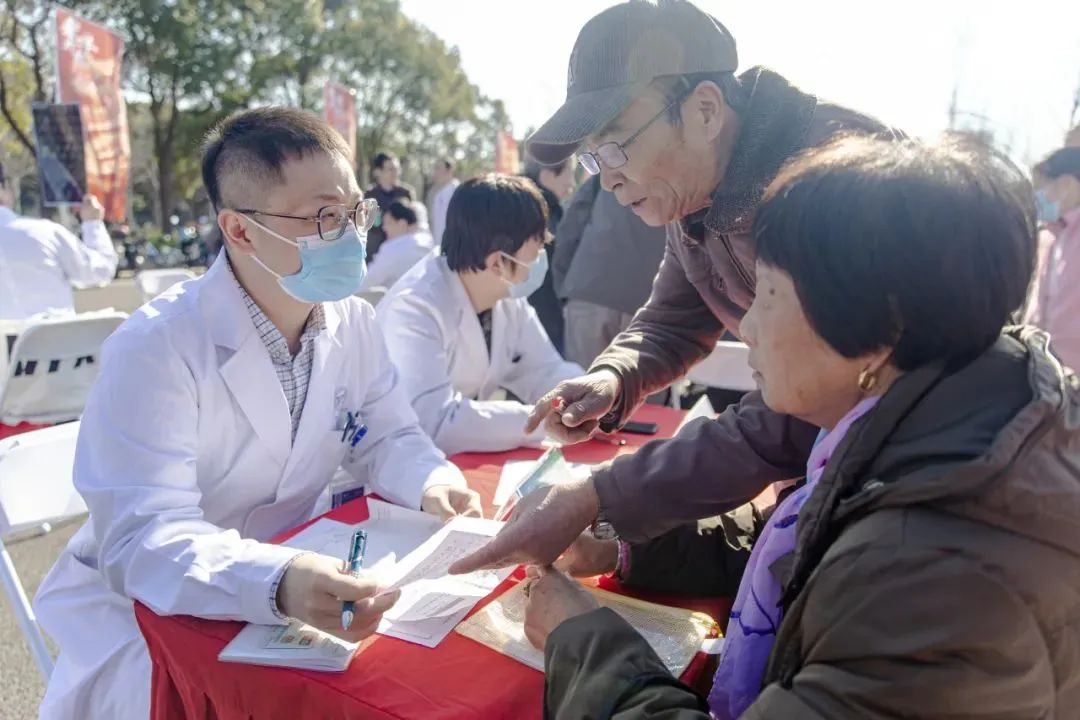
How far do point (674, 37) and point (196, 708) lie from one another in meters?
1.46

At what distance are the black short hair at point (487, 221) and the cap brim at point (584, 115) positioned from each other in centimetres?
108

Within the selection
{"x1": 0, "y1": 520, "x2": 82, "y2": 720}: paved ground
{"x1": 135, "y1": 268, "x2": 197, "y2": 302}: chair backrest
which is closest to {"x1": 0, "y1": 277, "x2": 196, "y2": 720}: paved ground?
{"x1": 0, "y1": 520, "x2": 82, "y2": 720}: paved ground

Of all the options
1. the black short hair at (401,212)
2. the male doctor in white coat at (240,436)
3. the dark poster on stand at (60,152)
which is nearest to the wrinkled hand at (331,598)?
the male doctor in white coat at (240,436)

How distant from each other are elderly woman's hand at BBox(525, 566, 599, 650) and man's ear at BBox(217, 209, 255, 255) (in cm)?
100

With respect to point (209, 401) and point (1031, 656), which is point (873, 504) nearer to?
point (1031, 656)

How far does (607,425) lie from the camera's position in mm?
1836

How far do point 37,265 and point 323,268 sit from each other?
156 inches

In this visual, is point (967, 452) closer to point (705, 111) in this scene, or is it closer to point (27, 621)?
point (705, 111)

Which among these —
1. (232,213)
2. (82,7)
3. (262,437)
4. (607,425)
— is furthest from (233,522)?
(82,7)

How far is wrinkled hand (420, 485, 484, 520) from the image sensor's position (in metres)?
1.60

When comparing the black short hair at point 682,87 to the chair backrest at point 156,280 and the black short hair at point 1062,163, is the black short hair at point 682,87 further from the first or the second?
the chair backrest at point 156,280

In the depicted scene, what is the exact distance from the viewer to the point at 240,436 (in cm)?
155

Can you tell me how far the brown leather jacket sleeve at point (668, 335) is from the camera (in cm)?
188

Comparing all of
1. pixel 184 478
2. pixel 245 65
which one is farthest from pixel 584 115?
pixel 245 65
